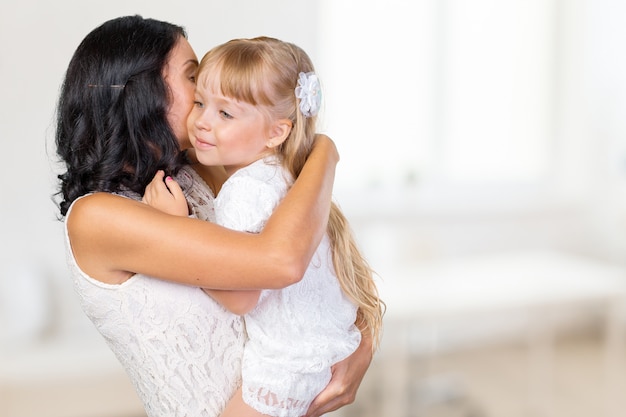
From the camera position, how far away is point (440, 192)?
455 cm

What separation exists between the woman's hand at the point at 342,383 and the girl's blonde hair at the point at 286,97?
0.05 metres

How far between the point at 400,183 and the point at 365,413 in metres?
1.37

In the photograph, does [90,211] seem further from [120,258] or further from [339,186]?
[339,186]

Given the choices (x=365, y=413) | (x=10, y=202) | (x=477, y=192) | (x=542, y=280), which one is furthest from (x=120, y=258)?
(x=477, y=192)

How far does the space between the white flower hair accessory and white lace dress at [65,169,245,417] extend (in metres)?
0.38

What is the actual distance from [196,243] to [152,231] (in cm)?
7

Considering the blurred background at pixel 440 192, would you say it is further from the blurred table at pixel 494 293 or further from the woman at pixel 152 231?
the woman at pixel 152 231

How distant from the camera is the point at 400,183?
433 centimetres

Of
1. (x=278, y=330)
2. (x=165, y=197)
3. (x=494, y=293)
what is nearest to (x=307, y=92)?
(x=165, y=197)

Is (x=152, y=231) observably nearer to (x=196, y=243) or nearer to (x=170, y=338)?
(x=196, y=243)

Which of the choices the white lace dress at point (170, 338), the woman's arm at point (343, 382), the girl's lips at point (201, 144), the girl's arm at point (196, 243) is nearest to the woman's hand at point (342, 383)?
the woman's arm at point (343, 382)

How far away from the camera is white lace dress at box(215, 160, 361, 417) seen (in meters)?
1.20

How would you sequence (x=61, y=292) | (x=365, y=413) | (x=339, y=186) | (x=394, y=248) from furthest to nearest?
1. (x=339, y=186)
2. (x=365, y=413)
3. (x=394, y=248)
4. (x=61, y=292)

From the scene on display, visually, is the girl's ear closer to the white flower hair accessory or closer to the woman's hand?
the white flower hair accessory
